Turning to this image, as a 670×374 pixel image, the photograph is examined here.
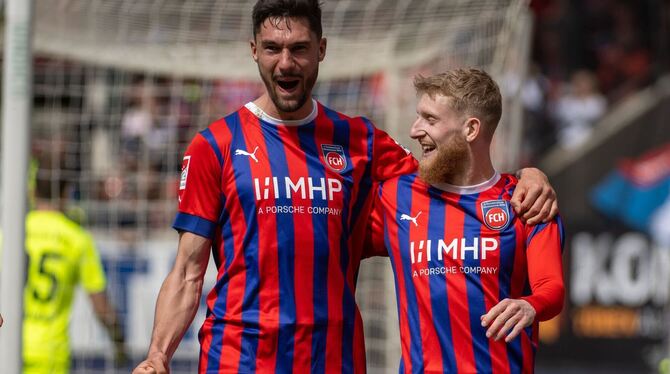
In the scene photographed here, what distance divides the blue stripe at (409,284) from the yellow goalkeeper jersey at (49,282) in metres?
3.44

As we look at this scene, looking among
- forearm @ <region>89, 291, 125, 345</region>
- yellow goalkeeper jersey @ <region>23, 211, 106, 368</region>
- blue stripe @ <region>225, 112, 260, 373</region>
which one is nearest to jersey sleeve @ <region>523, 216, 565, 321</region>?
blue stripe @ <region>225, 112, 260, 373</region>

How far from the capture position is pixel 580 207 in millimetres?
12656

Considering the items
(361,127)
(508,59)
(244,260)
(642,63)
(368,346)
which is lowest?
(368,346)

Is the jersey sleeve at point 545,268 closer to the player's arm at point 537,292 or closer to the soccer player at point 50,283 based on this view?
the player's arm at point 537,292

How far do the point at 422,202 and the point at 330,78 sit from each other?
4.33 m

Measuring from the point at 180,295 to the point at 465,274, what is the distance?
0.97 metres

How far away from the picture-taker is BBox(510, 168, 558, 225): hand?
3.94 metres

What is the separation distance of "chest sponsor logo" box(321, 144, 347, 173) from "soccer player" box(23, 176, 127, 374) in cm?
324

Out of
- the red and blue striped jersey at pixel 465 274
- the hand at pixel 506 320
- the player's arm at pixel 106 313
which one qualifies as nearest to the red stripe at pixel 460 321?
the red and blue striped jersey at pixel 465 274

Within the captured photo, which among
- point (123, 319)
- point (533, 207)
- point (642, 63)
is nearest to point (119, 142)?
point (123, 319)

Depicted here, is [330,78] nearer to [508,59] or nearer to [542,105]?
[508,59]

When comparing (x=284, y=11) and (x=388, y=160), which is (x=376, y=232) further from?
(x=284, y=11)

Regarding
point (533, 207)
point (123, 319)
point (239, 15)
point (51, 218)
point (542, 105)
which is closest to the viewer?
point (533, 207)

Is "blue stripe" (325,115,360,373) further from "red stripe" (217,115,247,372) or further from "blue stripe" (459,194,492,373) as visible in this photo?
"blue stripe" (459,194,492,373)
